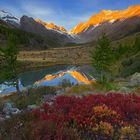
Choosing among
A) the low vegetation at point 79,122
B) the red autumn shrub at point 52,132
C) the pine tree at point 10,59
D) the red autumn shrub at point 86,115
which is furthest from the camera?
the pine tree at point 10,59

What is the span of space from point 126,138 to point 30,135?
82.4 inches

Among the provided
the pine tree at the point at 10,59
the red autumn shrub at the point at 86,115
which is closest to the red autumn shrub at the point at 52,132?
the red autumn shrub at the point at 86,115

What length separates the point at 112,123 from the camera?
7.11 metres

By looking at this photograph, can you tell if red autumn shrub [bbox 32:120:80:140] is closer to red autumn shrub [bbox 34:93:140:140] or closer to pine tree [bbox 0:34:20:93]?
red autumn shrub [bbox 34:93:140:140]

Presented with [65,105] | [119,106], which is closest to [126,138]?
[119,106]

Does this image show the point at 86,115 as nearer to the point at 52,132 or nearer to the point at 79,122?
the point at 79,122

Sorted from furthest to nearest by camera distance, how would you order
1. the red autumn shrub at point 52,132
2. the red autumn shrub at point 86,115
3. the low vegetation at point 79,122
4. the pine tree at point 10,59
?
the pine tree at point 10,59 < the red autumn shrub at point 86,115 < the low vegetation at point 79,122 < the red autumn shrub at point 52,132

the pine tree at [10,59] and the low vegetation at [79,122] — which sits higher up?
the pine tree at [10,59]

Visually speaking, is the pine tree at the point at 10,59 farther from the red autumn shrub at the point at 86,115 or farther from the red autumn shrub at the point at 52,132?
the red autumn shrub at the point at 52,132

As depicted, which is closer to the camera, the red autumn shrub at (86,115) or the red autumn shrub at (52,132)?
the red autumn shrub at (52,132)

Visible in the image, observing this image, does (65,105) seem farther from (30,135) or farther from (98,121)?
(30,135)

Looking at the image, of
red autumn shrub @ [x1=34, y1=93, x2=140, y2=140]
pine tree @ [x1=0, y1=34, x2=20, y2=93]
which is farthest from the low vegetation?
pine tree @ [x1=0, y1=34, x2=20, y2=93]

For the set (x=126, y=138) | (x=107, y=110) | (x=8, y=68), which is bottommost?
(x=126, y=138)

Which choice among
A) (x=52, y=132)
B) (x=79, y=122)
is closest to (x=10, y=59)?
(x=79, y=122)
